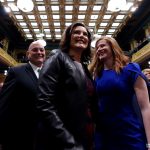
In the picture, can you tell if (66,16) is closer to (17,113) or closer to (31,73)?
(31,73)

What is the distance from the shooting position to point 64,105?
56.3 inches

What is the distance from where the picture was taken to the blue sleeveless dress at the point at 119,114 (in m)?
1.67

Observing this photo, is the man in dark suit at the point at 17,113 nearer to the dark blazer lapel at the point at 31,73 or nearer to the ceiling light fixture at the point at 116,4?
the dark blazer lapel at the point at 31,73

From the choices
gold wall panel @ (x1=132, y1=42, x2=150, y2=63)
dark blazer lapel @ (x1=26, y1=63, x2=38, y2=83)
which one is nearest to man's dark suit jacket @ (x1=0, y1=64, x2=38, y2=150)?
dark blazer lapel @ (x1=26, y1=63, x2=38, y2=83)

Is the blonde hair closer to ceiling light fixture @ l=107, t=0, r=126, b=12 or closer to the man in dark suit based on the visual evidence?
the man in dark suit

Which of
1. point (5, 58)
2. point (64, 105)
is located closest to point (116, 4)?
point (64, 105)

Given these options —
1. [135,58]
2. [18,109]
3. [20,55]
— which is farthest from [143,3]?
[18,109]

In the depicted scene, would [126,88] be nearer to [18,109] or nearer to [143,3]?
[18,109]

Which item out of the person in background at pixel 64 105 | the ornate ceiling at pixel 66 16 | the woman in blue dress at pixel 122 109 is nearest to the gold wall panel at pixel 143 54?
the ornate ceiling at pixel 66 16

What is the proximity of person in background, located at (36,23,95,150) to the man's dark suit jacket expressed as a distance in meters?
0.80

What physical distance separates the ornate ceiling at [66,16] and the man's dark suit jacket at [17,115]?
403 inches

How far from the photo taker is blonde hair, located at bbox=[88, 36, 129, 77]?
1.91 m

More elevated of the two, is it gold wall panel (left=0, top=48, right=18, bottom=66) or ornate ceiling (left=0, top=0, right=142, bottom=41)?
ornate ceiling (left=0, top=0, right=142, bottom=41)

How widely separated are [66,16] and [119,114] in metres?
12.4
